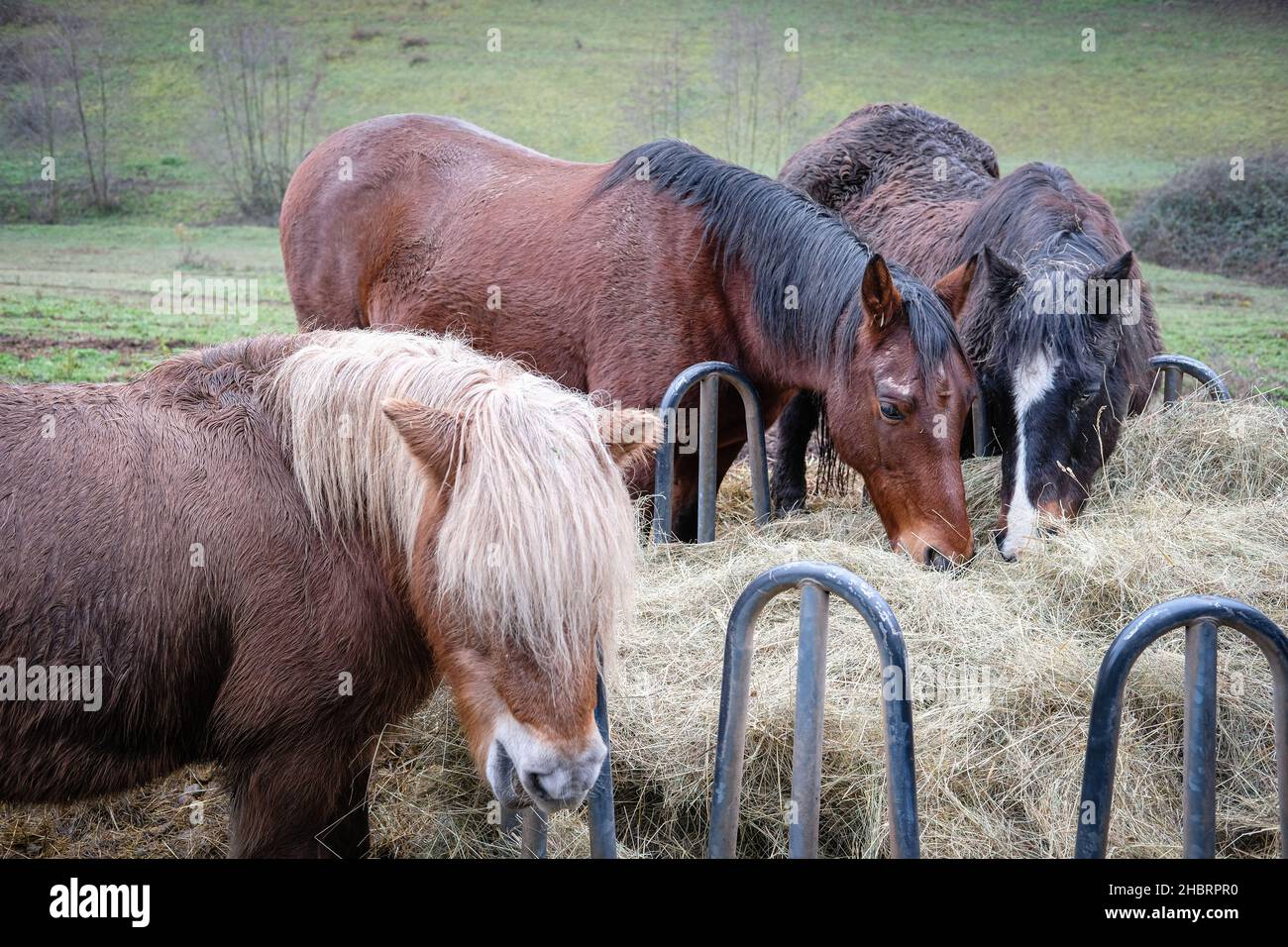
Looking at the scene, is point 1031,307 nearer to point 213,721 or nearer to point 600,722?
point 600,722

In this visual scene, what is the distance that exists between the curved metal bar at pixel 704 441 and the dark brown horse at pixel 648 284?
34 centimetres

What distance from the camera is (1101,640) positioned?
10.8ft

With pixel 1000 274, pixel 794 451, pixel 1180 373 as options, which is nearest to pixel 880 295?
pixel 1000 274

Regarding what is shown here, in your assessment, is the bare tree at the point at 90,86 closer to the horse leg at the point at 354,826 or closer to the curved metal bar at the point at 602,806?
the horse leg at the point at 354,826

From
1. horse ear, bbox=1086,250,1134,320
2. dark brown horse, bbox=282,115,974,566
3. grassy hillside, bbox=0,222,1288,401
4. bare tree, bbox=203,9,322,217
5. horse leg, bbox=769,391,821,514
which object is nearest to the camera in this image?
dark brown horse, bbox=282,115,974,566

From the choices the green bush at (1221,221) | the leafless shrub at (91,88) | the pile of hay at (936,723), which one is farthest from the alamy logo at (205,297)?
the green bush at (1221,221)

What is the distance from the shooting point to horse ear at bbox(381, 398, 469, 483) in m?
1.98

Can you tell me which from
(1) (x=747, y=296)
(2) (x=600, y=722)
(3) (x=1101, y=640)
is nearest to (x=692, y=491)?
(1) (x=747, y=296)

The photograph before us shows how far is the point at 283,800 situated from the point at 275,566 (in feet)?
1.71

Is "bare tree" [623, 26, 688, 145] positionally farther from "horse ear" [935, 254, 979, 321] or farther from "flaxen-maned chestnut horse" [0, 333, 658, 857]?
"flaxen-maned chestnut horse" [0, 333, 658, 857]

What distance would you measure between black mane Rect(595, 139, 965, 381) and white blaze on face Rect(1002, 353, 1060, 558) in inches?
14.8

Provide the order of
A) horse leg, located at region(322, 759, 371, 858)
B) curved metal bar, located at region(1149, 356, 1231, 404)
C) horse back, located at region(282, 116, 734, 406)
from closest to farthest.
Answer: horse leg, located at region(322, 759, 371, 858) < horse back, located at region(282, 116, 734, 406) < curved metal bar, located at region(1149, 356, 1231, 404)

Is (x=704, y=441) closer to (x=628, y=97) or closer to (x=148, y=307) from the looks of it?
(x=148, y=307)
